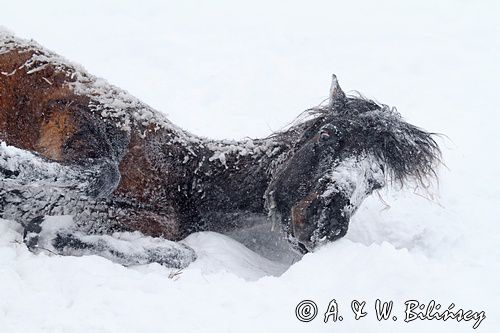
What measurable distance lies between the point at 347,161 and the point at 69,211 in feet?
7.05

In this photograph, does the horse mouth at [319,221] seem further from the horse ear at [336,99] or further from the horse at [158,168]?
the horse ear at [336,99]

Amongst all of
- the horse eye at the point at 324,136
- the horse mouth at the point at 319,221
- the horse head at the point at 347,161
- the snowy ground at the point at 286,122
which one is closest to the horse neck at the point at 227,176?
the horse head at the point at 347,161

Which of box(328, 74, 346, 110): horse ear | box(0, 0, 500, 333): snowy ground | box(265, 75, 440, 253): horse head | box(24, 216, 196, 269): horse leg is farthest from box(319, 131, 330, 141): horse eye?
box(24, 216, 196, 269): horse leg

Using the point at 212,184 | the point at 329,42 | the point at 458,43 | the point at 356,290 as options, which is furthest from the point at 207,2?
the point at 356,290

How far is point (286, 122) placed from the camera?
7.47m

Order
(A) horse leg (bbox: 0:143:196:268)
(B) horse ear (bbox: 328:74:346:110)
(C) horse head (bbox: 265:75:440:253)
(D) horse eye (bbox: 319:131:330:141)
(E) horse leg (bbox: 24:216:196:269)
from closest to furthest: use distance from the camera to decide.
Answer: (A) horse leg (bbox: 0:143:196:268) < (E) horse leg (bbox: 24:216:196:269) < (C) horse head (bbox: 265:75:440:253) < (D) horse eye (bbox: 319:131:330:141) < (B) horse ear (bbox: 328:74:346:110)

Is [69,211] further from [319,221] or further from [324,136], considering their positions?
[324,136]

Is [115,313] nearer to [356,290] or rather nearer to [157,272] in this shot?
[157,272]

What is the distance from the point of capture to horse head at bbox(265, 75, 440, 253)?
425 centimetres

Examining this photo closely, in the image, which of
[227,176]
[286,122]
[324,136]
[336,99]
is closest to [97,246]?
[227,176]

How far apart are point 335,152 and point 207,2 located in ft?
24.4

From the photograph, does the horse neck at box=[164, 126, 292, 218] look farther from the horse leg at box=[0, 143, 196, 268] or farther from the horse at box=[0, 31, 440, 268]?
the horse leg at box=[0, 143, 196, 268]

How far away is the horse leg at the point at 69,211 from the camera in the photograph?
3.87m

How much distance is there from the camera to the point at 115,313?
2.96 metres
